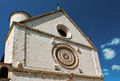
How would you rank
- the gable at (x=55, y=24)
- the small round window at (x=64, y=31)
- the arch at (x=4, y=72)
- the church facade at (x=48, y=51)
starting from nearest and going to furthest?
the arch at (x=4, y=72)
the church facade at (x=48, y=51)
the gable at (x=55, y=24)
the small round window at (x=64, y=31)

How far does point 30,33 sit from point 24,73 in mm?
3752

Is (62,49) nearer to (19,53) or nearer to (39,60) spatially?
(39,60)

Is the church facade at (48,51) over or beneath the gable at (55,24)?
beneath

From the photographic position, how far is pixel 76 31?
55.6ft

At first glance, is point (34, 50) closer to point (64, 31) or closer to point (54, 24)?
point (54, 24)

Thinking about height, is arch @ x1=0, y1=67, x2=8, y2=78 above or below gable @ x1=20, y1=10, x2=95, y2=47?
below

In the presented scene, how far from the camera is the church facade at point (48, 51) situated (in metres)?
10.1

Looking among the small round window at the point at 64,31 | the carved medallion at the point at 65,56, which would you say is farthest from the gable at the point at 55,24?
the carved medallion at the point at 65,56

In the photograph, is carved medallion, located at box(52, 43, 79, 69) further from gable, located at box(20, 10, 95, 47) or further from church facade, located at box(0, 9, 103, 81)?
gable, located at box(20, 10, 95, 47)

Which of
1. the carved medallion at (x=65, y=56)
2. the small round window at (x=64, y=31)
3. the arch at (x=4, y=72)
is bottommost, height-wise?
the arch at (x=4, y=72)

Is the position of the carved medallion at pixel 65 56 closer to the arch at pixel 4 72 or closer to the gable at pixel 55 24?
the gable at pixel 55 24

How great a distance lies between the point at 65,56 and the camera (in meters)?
13.7

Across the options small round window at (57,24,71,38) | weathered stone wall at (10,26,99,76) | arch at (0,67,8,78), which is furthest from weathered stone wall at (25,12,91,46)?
arch at (0,67,8,78)

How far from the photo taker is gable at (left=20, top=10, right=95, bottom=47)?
1310 cm
